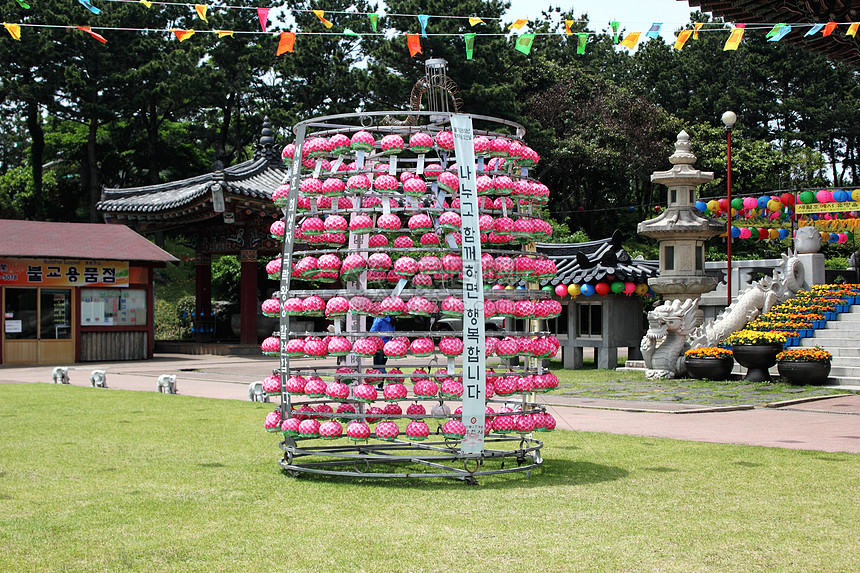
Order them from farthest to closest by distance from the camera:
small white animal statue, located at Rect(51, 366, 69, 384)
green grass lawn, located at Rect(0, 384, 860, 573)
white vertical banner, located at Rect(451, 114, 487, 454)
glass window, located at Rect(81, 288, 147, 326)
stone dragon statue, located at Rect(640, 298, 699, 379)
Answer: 1. glass window, located at Rect(81, 288, 147, 326)
2. stone dragon statue, located at Rect(640, 298, 699, 379)
3. small white animal statue, located at Rect(51, 366, 69, 384)
4. white vertical banner, located at Rect(451, 114, 487, 454)
5. green grass lawn, located at Rect(0, 384, 860, 573)

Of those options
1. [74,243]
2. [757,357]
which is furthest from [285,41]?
[74,243]

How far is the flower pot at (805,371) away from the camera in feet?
58.0

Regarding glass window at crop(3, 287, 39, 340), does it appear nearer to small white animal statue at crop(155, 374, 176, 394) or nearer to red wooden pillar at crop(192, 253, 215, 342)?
red wooden pillar at crop(192, 253, 215, 342)

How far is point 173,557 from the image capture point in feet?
19.3

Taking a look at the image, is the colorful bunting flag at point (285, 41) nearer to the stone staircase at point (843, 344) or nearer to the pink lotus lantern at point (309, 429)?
the pink lotus lantern at point (309, 429)

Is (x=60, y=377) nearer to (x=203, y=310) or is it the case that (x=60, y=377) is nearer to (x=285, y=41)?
(x=285, y=41)

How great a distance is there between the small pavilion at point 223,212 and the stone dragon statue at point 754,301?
15.4 meters

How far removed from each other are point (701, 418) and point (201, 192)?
2079 cm

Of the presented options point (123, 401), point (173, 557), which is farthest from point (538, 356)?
point (123, 401)

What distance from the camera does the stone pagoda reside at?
22094 millimetres

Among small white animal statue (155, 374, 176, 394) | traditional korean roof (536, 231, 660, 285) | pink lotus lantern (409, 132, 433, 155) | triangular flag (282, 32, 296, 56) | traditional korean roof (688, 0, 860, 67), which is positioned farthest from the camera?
traditional korean roof (536, 231, 660, 285)

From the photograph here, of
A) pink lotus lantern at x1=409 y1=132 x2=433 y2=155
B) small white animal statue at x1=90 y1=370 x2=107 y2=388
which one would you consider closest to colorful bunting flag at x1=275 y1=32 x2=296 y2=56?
pink lotus lantern at x1=409 y1=132 x2=433 y2=155

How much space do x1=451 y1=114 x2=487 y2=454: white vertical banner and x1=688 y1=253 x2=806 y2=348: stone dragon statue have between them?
1348cm

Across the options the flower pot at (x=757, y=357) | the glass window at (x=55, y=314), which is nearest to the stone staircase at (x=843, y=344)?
the flower pot at (x=757, y=357)
